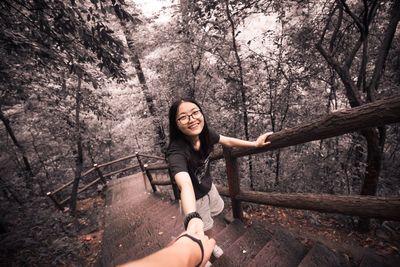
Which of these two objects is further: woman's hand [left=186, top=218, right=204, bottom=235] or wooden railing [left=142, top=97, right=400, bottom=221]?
wooden railing [left=142, top=97, right=400, bottom=221]

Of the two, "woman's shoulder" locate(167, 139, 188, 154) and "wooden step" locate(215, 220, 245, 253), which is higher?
"woman's shoulder" locate(167, 139, 188, 154)

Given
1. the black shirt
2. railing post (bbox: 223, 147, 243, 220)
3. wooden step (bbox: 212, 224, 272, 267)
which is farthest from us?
railing post (bbox: 223, 147, 243, 220)

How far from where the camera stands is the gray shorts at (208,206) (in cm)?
241

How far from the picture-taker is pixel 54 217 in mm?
4145

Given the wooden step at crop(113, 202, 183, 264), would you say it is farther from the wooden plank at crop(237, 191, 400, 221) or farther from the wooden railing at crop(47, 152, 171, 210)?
the wooden plank at crop(237, 191, 400, 221)

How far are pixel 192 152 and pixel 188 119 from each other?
334 millimetres

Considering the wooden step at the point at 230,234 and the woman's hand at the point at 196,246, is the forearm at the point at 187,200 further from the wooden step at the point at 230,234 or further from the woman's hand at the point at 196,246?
the wooden step at the point at 230,234

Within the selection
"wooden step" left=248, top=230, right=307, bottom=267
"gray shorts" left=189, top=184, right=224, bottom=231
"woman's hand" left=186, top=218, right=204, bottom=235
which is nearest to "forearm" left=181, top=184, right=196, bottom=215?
"woman's hand" left=186, top=218, right=204, bottom=235

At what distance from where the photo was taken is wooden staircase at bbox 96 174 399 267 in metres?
2.26

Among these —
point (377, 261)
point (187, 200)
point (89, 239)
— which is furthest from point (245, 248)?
point (89, 239)

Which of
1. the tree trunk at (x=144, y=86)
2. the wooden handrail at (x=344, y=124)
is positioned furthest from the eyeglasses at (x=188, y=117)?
the tree trunk at (x=144, y=86)

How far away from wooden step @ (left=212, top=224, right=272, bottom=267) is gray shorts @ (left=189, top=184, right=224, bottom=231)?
422 mm

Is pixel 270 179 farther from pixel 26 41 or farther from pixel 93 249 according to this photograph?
pixel 26 41

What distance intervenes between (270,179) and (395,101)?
7044 millimetres
